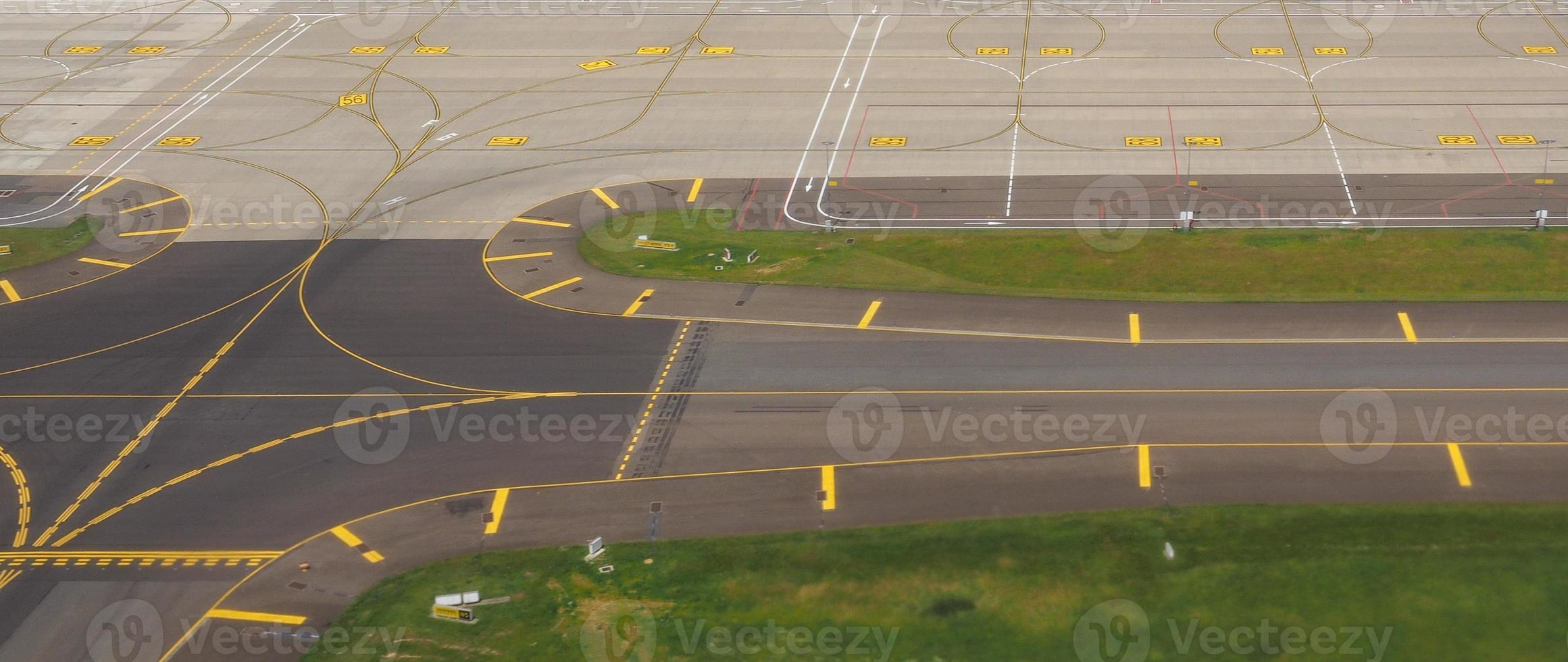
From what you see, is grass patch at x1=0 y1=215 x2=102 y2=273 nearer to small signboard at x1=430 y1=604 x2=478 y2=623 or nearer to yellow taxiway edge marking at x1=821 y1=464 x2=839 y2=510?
small signboard at x1=430 y1=604 x2=478 y2=623

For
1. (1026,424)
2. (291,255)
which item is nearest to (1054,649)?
(1026,424)

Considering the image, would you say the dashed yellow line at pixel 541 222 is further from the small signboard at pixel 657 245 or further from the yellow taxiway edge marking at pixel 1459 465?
the yellow taxiway edge marking at pixel 1459 465

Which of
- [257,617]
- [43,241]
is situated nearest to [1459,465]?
[257,617]

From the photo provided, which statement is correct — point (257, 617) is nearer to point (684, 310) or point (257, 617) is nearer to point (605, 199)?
point (684, 310)

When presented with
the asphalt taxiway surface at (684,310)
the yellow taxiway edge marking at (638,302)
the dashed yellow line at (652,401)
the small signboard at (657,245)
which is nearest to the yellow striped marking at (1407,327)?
the asphalt taxiway surface at (684,310)

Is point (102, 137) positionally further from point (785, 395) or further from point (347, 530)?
point (785, 395)

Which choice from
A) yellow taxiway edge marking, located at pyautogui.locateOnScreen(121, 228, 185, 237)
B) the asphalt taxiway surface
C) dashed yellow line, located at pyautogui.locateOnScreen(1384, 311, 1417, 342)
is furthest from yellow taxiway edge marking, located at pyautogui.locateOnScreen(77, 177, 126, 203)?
dashed yellow line, located at pyautogui.locateOnScreen(1384, 311, 1417, 342)
